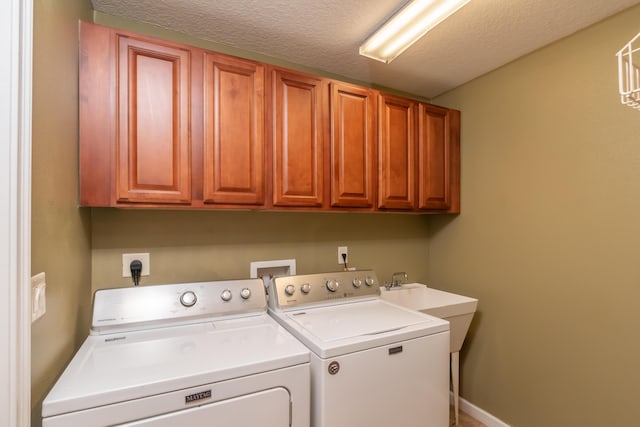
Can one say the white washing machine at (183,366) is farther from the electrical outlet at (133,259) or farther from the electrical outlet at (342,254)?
the electrical outlet at (342,254)

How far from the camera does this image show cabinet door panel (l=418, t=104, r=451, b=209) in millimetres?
2123

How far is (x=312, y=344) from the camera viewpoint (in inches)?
49.0

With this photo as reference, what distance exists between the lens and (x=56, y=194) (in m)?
1.04

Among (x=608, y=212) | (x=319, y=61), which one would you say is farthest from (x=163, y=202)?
(x=608, y=212)

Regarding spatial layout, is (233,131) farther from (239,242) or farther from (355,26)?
(355,26)

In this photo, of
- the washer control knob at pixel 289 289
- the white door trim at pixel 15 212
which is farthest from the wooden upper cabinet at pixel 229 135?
the white door trim at pixel 15 212

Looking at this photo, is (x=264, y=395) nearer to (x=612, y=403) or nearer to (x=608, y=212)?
(x=612, y=403)

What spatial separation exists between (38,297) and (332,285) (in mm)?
1287

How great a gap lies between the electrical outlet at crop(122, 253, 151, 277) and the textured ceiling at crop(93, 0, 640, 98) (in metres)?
1.25

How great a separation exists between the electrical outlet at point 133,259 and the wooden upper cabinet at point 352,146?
1.07 meters

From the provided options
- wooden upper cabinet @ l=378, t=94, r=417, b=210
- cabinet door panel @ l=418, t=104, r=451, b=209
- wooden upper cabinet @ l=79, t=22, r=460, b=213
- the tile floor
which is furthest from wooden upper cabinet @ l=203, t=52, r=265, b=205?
the tile floor

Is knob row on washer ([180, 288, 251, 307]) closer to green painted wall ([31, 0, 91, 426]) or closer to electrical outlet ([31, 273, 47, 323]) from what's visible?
green painted wall ([31, 0, 91, 426])

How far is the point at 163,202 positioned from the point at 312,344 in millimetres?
912

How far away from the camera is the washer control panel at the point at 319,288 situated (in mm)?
1677
